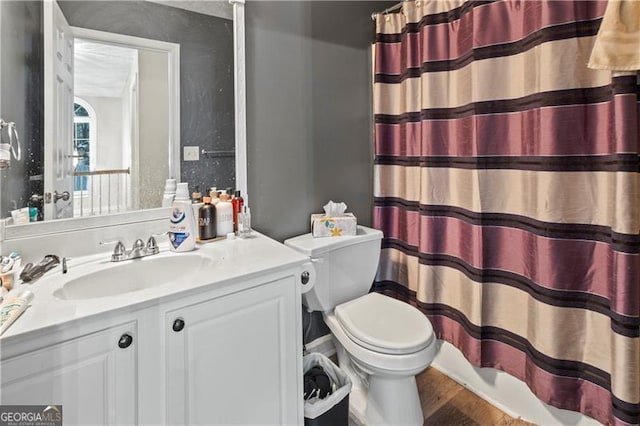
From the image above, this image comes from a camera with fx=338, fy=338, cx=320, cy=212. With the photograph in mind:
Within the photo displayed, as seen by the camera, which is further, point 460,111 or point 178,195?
point 460,111

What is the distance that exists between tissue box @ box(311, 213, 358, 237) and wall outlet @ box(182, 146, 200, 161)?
1.98 feet

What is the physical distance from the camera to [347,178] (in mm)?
1931

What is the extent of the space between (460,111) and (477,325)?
0.97 meters

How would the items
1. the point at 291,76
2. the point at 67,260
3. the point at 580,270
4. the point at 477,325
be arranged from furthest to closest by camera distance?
the point at 291,76 < the point at 477,325 < the point at 580,270 < the point at 67,260

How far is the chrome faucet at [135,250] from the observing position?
1.13 meters

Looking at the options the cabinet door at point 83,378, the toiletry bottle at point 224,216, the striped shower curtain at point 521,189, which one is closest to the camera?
the cabinet door at point 83,378

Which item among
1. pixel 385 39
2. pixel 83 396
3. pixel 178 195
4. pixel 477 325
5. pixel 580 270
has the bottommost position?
pixel 477 325

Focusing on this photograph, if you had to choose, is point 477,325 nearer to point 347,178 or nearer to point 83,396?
point 347,178

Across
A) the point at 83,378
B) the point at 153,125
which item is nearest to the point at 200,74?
the point at 153,125

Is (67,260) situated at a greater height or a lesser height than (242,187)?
lesser

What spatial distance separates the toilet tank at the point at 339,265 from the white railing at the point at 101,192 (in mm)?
705

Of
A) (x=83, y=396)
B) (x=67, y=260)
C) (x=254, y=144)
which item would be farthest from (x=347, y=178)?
(x=83, y=396)

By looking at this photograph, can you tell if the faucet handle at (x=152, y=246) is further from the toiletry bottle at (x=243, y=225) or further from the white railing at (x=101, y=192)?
the toiletry bottle at (x=243, y=225)

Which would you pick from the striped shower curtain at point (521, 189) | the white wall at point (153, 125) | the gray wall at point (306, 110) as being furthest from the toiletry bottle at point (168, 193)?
the striped shower curtain at point (521, 189)
